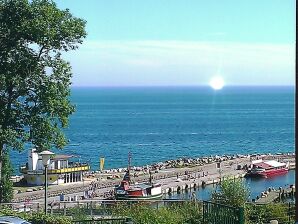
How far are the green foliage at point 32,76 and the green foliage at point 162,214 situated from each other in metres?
5.23

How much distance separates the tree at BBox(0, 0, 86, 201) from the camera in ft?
80.0

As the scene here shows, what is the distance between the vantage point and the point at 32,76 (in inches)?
980

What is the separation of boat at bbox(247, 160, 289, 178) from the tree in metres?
68.2

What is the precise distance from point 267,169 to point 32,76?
7136cm

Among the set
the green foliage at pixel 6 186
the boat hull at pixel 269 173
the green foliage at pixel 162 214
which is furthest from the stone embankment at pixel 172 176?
the green foliage at pixel 162 214

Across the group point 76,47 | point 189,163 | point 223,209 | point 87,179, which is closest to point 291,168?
point 189,163

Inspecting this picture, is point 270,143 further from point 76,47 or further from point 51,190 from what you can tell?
point 76,47

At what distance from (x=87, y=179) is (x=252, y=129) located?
365ft

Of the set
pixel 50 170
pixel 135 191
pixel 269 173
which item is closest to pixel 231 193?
pixel 135 191

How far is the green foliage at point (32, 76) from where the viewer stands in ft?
80.0

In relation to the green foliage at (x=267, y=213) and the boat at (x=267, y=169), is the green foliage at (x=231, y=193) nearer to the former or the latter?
the green foliage at (x=267, y=213)

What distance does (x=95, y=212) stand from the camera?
23891 mm

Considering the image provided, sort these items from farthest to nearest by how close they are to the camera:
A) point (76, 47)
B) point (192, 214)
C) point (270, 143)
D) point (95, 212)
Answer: point (270, 143) → point (76, 47) → point (95, 212) → point (192, 214)

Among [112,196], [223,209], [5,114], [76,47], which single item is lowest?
[112,196]
